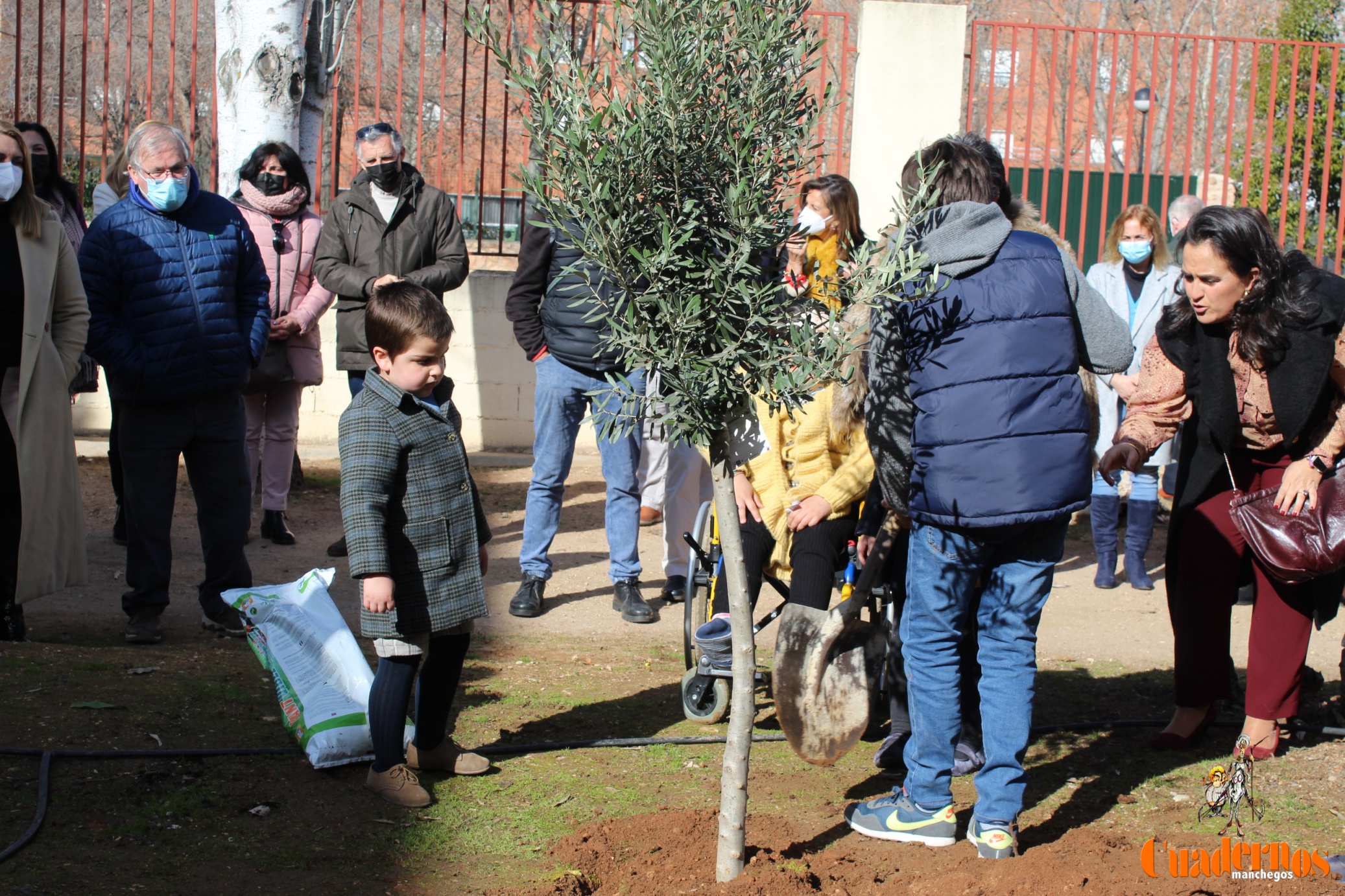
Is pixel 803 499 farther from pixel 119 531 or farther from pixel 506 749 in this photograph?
pixel 119 531

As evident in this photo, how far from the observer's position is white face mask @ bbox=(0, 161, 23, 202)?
→ 14.9 feet

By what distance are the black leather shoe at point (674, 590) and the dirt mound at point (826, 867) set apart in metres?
2.58

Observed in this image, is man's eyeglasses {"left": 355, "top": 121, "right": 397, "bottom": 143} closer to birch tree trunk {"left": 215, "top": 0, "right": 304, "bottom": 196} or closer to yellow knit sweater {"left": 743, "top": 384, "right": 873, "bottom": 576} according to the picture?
birch tree trunk {"left": 215, "top": 0, "right": 304, "bottom": 196}

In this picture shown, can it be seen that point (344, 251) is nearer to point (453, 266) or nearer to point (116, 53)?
point (453, 266)

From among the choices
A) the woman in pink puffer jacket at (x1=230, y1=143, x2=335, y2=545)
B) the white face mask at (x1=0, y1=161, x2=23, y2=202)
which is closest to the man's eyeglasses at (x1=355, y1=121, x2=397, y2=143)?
the woman in pink puffer jacket at (x1=230, y1=143, x2=335, y2=545)

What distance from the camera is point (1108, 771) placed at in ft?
13.1

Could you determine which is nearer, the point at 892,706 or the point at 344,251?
the point at 892,706

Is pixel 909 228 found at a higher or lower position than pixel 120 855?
higher

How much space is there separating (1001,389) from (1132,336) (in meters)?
4.13

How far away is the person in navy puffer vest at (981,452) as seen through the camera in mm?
2996

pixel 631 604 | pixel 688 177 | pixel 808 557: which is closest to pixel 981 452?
pixel 688 177

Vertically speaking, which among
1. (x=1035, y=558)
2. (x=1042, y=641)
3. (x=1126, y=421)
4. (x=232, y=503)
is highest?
(x=1126, y=421)

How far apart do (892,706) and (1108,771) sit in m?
0.74

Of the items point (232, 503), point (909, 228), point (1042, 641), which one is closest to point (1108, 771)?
point (1042, 641)
